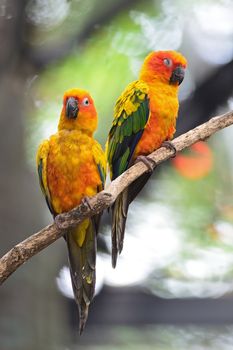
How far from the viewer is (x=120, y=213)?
2.83 meters

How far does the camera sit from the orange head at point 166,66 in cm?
300

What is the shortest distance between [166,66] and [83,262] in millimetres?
890

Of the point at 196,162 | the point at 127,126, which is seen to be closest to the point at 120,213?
the point at 127,126

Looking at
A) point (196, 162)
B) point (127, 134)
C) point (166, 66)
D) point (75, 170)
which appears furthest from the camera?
point (196, 162)

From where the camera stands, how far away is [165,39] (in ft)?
17.5

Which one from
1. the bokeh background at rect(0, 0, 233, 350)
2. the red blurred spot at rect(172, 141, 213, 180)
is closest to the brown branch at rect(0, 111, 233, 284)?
the bokeh background at rect(0, 0, 233, 350)

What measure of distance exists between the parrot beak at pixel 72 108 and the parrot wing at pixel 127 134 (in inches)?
8.1

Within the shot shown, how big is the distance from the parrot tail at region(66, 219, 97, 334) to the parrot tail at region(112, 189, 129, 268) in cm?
24

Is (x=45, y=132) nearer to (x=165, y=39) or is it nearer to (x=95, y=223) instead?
(x=165, y=39)

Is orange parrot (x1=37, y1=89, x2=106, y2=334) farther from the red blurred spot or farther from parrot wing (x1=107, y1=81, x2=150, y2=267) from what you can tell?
the red blurred spot

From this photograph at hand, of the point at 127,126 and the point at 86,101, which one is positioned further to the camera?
the point at 127,126

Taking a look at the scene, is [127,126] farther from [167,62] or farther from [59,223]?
[59,223]

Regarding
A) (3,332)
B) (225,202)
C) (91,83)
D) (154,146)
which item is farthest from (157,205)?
(154,146)

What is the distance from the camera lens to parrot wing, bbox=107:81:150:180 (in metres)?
3.07
